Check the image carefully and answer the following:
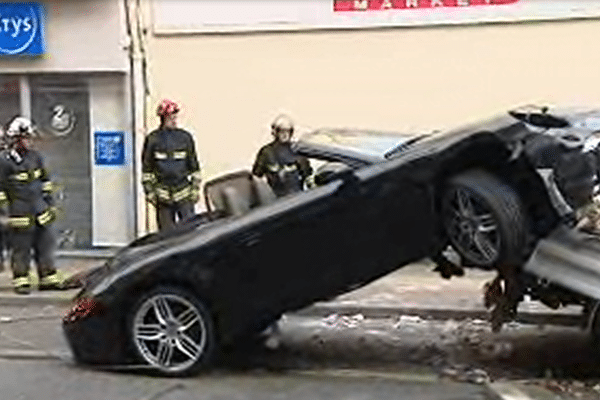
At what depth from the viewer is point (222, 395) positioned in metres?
7.08

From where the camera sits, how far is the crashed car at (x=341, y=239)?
694cm

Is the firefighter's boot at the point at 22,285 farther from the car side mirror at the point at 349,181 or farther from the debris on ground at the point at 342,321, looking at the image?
the car side mirror at the point at 349,181

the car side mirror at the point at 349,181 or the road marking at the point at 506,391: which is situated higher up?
the car side mirror at the point at 349,181

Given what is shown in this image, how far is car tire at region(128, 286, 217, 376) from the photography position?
7.43 meters

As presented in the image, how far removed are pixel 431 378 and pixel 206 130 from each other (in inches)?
264

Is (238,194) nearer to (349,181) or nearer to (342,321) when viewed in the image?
(349,181)

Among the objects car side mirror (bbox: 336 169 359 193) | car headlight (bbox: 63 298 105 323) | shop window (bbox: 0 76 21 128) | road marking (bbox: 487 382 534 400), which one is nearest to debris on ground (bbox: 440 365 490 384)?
road marking (bbox: 487 382 534 400)

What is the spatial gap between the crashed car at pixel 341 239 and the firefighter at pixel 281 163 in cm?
382

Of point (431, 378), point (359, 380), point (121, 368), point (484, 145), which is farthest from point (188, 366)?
point (484, 145)

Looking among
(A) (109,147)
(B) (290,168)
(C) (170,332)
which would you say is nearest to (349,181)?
(C) (170,332)

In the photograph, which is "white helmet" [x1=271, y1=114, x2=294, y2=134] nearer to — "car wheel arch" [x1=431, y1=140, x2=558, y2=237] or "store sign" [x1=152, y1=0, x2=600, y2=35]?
"store sign" [x1=152, y1=0, x2=600, y2=35]

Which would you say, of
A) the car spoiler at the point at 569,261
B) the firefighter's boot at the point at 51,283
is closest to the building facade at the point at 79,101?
the firefighter's boot at the point at 51,283

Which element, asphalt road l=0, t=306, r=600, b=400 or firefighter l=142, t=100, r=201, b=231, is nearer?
asphalt road l=0, t=306, r=600, b=400

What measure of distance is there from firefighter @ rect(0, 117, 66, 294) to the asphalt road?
1936mm
